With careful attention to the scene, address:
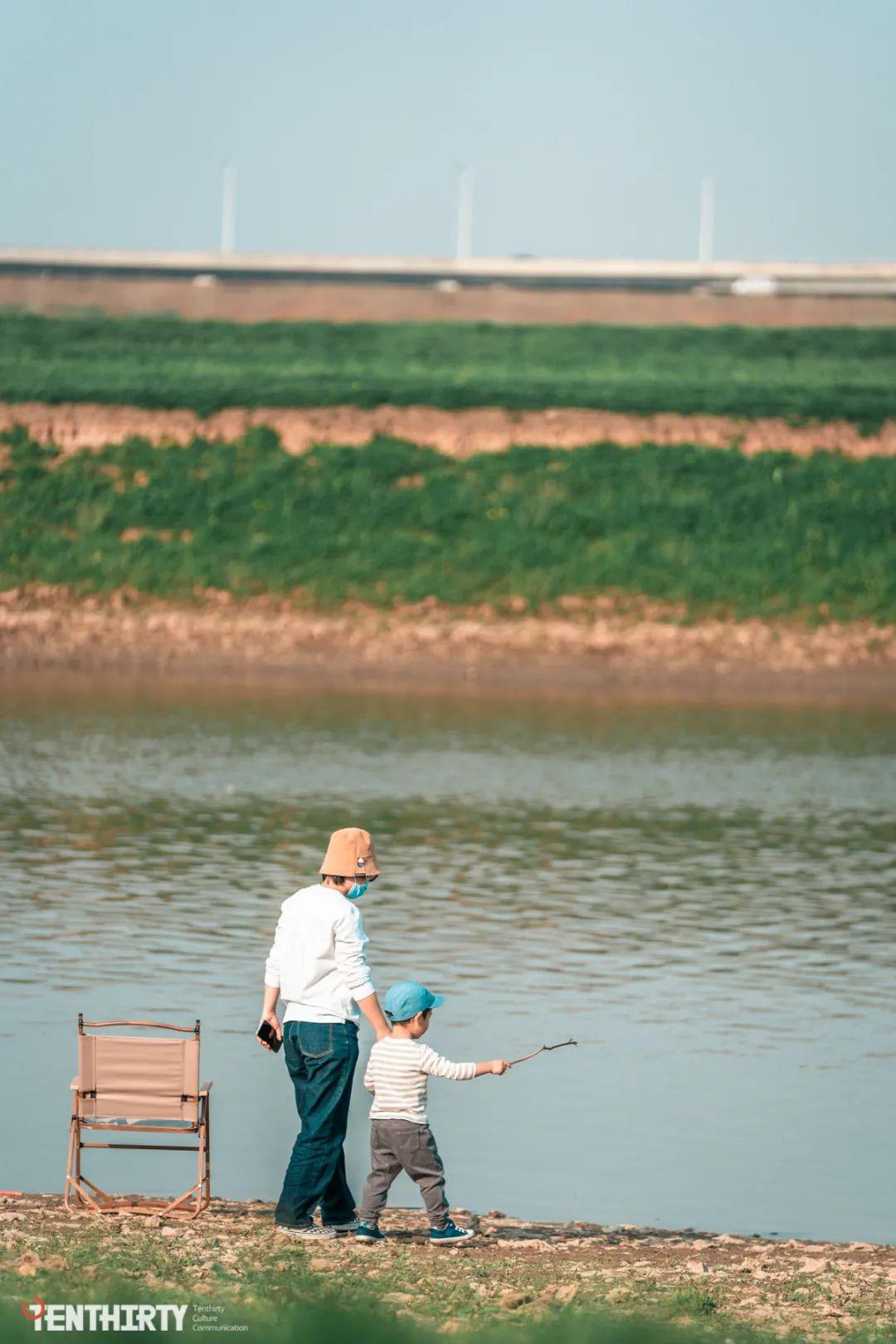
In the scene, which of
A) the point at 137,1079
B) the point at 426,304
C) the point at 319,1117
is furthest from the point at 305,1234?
the point at 426,304

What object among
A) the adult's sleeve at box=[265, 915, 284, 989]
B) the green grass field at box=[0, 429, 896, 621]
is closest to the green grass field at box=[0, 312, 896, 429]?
the green grass field at box=[0, 429, 896, 621]

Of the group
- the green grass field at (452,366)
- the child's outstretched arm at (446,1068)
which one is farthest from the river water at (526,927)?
the green grass field at (452,366)

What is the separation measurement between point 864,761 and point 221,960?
15.1 meters

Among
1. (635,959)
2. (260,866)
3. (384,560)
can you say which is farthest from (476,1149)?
(384,560)

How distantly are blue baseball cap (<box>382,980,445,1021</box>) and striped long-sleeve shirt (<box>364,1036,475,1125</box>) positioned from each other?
0.42 ft

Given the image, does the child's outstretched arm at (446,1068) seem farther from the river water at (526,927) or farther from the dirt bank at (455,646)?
the dirt bank at (455,646)

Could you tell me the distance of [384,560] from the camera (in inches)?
1650

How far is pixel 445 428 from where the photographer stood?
149 feet

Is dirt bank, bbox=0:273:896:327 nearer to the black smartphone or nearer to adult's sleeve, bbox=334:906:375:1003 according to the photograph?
adult's sleeve, bbox=334:906:375:1003

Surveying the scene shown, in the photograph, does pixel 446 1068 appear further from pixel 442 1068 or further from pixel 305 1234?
pixel 305 1234

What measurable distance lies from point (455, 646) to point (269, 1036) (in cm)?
2974

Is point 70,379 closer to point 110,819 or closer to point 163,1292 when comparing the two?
point 110,819

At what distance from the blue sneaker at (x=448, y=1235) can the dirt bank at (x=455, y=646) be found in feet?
90.9

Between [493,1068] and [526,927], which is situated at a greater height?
[493,1068]
